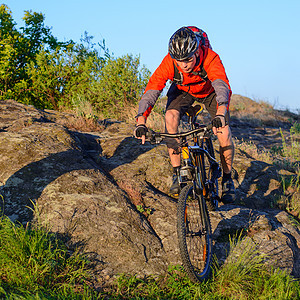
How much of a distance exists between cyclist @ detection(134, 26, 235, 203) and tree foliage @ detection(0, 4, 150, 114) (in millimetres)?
6743

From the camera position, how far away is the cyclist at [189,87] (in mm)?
3662

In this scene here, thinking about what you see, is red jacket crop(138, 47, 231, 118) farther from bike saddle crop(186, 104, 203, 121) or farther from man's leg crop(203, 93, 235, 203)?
man's leg crop(203, 93, 235, 203)

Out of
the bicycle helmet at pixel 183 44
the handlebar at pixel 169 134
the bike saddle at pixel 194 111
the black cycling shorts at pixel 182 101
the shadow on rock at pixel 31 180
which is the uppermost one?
the bicycle helmet at pixel 183 44

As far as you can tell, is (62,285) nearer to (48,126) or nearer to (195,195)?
(195,195)

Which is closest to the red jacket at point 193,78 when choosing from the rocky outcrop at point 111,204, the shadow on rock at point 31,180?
the rocky outcrop at point 111,204

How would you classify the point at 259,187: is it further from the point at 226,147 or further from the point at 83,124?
the point at 83,124

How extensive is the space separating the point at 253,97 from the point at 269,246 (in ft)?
64.9

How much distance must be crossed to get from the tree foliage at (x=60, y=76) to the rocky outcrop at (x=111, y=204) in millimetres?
5138

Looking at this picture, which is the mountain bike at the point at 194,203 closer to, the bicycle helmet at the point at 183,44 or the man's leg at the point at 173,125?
the man's leg at the point at 173,125

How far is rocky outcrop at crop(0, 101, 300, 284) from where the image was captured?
3.78 m

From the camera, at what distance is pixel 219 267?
3713 mm

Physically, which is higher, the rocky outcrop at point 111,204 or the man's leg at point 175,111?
the man's leg at point 175,111

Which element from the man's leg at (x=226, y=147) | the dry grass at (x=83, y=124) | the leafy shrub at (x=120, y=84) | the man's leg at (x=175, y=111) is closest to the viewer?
the man's leg at (x=175, y=111)

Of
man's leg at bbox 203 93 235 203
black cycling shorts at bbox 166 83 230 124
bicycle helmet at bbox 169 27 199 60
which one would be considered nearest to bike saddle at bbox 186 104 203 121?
black cycling shorts at bbox 166 83 230 124
